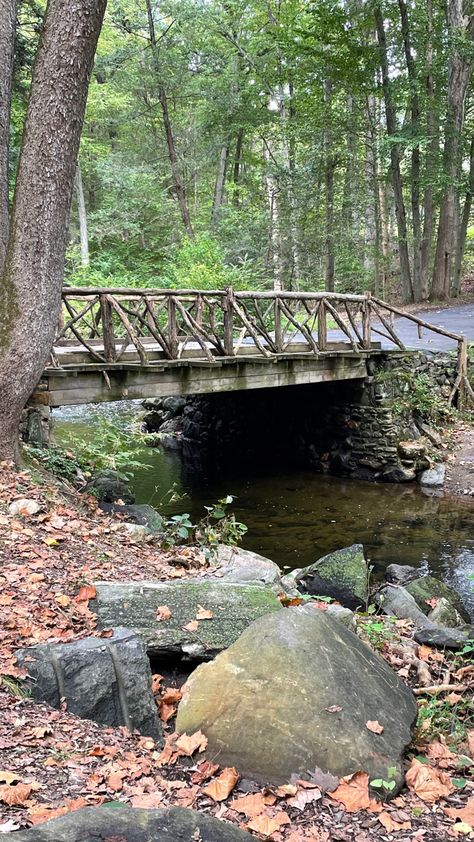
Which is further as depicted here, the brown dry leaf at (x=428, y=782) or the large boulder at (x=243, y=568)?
the large boulder at (x=243, y=568)

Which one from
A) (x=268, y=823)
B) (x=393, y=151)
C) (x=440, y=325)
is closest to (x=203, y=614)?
(x=268, y=823)

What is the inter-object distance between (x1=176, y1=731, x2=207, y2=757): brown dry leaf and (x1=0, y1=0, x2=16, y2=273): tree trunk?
567 centimetres

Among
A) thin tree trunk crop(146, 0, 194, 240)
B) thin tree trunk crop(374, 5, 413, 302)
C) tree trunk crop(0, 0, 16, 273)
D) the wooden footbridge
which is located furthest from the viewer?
thin tree trunk crop(146, 0, 194, 240)

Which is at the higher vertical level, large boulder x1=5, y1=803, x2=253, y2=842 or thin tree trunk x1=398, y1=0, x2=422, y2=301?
thin tree trunk x1=398, y1=0, x2=422, y2=301

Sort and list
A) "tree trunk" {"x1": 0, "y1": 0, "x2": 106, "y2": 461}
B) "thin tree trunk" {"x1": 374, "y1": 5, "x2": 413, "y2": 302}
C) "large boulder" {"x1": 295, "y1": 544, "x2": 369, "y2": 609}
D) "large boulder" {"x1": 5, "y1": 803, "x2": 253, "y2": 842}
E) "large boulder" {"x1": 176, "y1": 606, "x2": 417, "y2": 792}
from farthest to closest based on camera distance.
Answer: "thin tree trunk" {"x1": 374, "y1": 5, "x2": 413, "y2": 302} < "large boulder" {"x1": 295, "y1": 544, "x2": 369, "y2": 609} < "tree trunk" {"x1": 0, "y1": 0, "x2": 106, "y2": 461} < "large boulder" {"x1": 176, "y1": 606, "x2": 417, "y2": 792} < "large boulder" {"x1": 5, "y1": 803, "x2": 253, "y2": 842}

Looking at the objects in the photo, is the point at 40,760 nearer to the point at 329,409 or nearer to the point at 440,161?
the point at 329,409

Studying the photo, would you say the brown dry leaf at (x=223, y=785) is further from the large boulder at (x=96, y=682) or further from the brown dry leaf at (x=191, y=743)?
the large boulder at (x=96, y=682)

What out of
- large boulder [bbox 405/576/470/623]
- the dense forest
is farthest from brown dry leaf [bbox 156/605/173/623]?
the dense forest

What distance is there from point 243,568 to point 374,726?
288 centimetres

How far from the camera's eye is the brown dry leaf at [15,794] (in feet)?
7.19

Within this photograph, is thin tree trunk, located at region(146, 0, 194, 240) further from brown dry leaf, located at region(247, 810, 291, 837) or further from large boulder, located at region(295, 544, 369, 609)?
brown dry leaf, located at region(247, 810, 291, 837)

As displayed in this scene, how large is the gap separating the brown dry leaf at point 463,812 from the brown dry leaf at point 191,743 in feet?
3.75

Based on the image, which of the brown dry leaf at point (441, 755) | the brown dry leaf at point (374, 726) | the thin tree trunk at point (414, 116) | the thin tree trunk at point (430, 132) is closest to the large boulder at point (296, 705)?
the brown dry leaf at point (374, 726)

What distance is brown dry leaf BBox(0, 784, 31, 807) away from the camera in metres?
2.19
